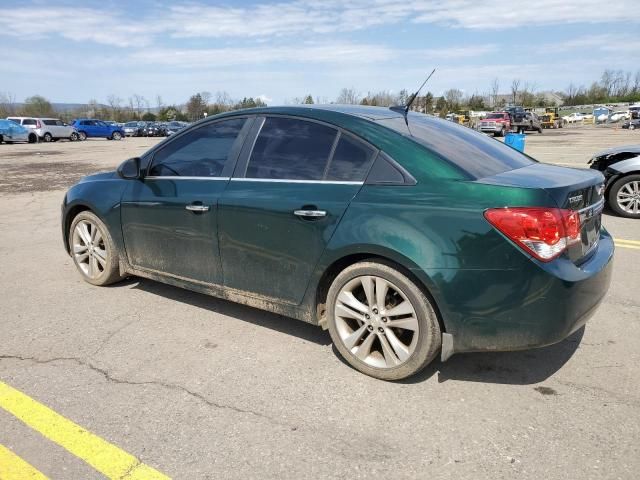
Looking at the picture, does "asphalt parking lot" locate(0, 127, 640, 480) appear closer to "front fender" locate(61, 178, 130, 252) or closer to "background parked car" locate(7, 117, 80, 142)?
"front fender" locate(61, 178, 130, 252)

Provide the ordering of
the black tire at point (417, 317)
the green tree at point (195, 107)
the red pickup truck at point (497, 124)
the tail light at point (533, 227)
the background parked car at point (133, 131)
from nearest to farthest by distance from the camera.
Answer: the tail light at point (533, 227)
the black tire at point (417, 317)
the red pickup truck at point (497, 124)
the background parked car at point (133, 131)
the green tree at point (195, 107)

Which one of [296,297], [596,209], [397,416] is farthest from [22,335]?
[596,209]

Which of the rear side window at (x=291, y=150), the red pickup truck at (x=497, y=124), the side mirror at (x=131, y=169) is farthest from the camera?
the red pickup truck at (x=497, y=124)

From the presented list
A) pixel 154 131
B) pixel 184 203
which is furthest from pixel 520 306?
pixel 154 131

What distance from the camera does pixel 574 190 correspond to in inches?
115

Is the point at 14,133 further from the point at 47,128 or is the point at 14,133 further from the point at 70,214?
the point at 70,214

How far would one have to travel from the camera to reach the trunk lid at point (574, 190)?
112 inches

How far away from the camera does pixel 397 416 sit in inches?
111

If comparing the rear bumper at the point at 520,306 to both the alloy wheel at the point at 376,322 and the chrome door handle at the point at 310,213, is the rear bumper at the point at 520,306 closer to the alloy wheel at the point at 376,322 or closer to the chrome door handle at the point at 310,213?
the alloy wheel at the point at 376,322

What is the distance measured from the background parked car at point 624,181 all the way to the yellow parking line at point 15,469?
8460 mm

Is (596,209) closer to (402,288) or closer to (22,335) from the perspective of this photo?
(402,288)

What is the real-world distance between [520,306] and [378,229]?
868mm

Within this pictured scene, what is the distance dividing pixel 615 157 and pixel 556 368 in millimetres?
6412

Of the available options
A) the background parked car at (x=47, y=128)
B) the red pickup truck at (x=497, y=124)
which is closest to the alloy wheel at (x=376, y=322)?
the background parked car at (x=47, y=128)
